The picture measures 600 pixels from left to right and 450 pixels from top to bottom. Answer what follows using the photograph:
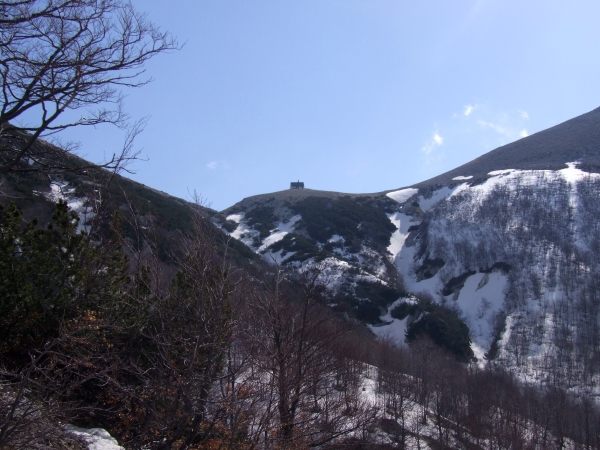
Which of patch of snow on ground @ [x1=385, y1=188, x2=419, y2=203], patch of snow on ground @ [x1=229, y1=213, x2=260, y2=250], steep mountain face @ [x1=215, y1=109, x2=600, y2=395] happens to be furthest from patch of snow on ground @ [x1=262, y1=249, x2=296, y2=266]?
patch of snow on ground @ [x1=385, y1=188, x2=419, y2=203]

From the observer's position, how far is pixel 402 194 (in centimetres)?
10431

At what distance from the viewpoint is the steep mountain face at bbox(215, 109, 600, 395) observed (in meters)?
50.2

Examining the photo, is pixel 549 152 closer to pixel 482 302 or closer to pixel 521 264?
pixel 521 264

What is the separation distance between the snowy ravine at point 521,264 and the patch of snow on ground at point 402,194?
750 cm

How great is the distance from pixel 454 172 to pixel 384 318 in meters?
73.7

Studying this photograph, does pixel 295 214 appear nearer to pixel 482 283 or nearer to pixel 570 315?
pixel 482 283

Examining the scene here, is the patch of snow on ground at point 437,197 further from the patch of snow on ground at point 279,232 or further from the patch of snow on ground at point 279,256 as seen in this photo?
the patch of snow on ground at point 279,256

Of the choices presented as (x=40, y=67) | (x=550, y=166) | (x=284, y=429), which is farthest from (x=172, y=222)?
(x=550, y=166)

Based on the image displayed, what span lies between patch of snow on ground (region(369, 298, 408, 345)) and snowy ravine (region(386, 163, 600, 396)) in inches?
297

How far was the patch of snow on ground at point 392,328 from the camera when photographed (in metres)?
50.3

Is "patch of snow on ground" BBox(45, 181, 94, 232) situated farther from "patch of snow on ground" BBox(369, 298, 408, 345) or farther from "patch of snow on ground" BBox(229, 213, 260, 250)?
"patch of snow on ground" BBox(229, 213, 260, 250)

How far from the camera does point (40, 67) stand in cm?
668

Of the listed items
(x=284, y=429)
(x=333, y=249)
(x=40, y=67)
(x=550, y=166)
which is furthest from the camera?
(x=550, y=166)

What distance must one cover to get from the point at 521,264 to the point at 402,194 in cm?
4355
